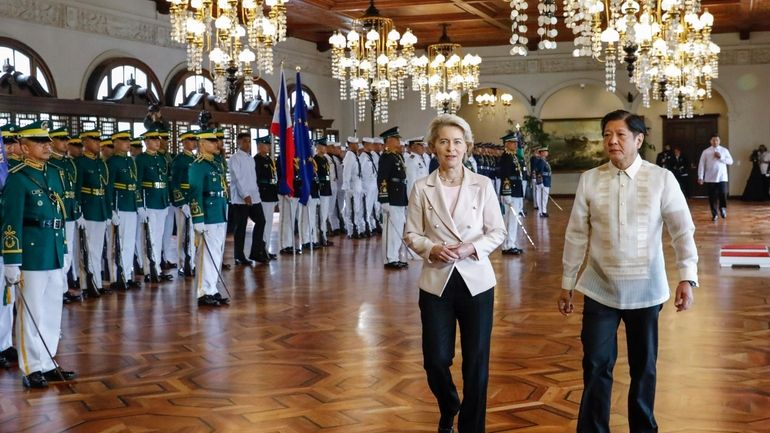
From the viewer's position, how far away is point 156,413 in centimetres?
454

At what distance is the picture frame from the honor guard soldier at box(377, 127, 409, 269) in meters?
15.5

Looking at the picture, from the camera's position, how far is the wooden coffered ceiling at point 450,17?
675 inches

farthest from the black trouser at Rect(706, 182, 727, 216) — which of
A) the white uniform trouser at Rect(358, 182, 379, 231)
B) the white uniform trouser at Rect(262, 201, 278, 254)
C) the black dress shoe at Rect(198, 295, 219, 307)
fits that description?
the black dress shoe at Rect(198, 295, 219, 307)

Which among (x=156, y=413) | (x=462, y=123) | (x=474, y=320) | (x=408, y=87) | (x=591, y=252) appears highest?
(x=408, y=87)

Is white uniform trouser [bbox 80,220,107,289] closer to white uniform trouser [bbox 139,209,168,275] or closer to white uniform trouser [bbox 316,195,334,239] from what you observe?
white uniform trouser [bbox 139,209,168,275]

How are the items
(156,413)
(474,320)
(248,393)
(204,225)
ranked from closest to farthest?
(474,320)
(156,413)
(248,393)
(204,225)

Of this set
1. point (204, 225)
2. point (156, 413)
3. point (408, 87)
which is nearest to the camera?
point (156, 413)

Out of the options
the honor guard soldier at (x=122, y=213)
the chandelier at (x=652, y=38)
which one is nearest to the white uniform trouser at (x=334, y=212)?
the chandelier at (x=652, y=38)

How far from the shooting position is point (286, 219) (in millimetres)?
12359

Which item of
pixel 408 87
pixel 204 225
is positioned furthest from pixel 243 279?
pixel 408 87

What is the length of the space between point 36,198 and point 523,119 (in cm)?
2178

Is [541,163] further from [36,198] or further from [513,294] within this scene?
[36,198]

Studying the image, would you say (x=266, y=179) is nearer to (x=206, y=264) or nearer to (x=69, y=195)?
(x=206, y=264)

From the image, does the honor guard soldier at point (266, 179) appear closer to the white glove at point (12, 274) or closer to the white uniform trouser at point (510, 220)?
the white uniform trouser at point (510, 220)
